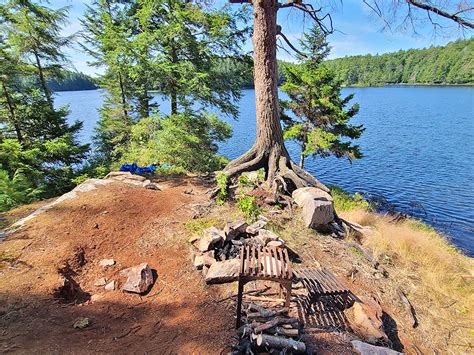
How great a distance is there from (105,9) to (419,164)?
22.0 metres

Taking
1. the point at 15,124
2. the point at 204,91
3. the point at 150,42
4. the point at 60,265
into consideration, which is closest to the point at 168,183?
the point at 204,91

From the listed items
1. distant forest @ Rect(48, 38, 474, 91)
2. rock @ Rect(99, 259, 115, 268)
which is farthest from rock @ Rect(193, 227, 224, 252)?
distant forest @ Rect(48, 38, 474, 91)

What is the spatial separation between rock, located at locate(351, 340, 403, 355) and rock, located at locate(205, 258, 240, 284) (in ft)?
5.00

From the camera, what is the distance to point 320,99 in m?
12.9

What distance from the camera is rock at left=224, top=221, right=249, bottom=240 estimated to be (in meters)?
4.05

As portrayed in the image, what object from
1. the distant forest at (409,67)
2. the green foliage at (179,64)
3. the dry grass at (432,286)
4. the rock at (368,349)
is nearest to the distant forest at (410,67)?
the distant forest at (409,67)

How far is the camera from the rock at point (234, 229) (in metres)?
4.05

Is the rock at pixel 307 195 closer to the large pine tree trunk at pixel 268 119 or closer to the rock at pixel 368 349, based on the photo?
the large pine tree trunk at pixel 268 119

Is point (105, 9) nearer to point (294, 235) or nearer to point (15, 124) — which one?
point (15, 124)

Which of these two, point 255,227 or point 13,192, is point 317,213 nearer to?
point 255,227

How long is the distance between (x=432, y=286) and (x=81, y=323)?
568 cm

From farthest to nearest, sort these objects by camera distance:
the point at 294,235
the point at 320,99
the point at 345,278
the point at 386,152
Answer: the point at 386,152 → the point at 320,99 → the point at 294,235 → the point at 345,278

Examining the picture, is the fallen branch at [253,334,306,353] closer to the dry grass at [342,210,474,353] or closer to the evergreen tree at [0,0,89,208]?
the dry grass at [342,210,474,353]

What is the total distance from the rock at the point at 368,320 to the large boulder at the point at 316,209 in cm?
168
